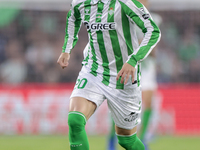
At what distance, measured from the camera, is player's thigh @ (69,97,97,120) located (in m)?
3.83

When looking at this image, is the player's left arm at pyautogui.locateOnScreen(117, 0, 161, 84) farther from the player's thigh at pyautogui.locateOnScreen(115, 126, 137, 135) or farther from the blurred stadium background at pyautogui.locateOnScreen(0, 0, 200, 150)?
the blurred stadium background at pyautogui.locateOnScreen(0, 0, 200, 150)

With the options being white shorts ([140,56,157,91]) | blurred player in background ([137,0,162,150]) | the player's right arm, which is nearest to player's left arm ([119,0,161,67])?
the player's right arm

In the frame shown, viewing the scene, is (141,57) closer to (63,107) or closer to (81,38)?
(63,107)

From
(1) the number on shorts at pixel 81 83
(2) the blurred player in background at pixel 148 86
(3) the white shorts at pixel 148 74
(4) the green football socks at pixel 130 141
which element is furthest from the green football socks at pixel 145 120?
(1) the number on shorts at pixel 81 83

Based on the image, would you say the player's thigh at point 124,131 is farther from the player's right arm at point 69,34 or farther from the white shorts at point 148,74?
the white shorts at point 148,74

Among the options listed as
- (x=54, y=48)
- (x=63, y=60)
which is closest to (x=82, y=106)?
(x=63, y=60)

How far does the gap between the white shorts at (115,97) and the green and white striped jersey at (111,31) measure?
65mm

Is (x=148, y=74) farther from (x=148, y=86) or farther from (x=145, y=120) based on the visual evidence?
(x=145, y=120)

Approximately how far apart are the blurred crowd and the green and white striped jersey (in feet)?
25.1

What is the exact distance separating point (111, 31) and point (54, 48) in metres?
8.66

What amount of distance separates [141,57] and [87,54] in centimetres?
80

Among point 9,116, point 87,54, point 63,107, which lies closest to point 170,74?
point 63,107

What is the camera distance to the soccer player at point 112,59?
150 inches

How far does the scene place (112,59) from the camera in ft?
13.6
